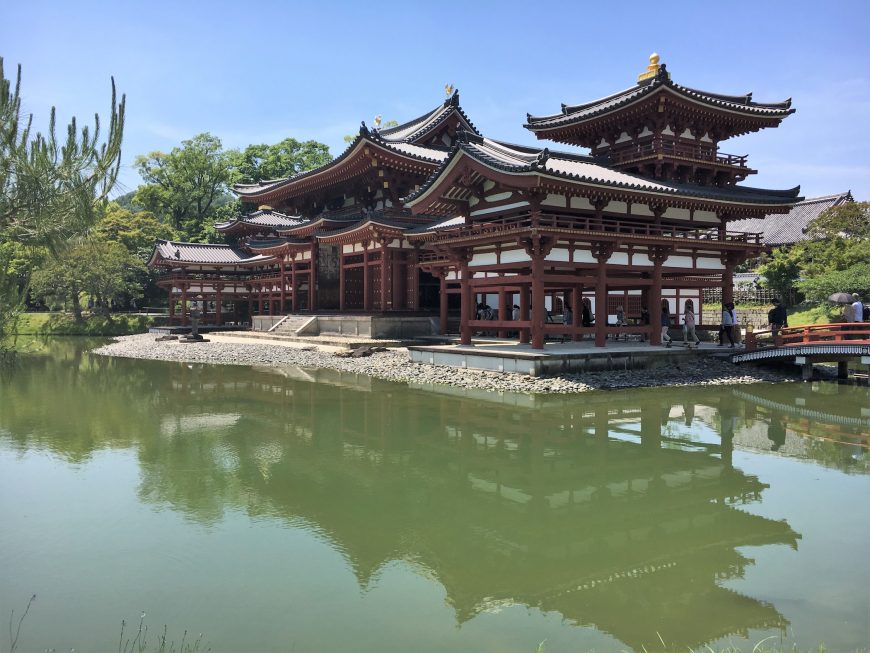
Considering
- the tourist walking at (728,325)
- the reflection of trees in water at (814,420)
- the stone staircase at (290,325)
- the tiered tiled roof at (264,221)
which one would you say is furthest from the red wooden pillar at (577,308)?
the tiered tiled roof at (264,221)

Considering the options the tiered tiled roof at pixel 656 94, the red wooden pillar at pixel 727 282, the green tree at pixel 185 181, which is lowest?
the red wooden pillar at pixel 727 282

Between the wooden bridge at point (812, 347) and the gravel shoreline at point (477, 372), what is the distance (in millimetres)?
534

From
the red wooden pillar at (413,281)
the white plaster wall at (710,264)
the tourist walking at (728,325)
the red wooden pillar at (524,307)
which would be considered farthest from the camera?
the red wooden pillar at (413,281)

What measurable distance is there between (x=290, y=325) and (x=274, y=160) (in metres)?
32.3

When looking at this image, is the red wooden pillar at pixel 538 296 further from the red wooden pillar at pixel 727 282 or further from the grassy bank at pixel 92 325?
the grassy bank at pixel 92 325

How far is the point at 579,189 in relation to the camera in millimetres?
16312

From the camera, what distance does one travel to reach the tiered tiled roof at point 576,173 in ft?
51.5

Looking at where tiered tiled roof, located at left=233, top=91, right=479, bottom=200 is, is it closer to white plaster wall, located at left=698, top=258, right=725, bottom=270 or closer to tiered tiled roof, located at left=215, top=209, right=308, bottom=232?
tiered tiled roof, located at left=215, top=209, right=308, bottom=232

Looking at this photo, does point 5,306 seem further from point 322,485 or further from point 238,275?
point 238,275

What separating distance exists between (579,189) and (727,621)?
1327cm

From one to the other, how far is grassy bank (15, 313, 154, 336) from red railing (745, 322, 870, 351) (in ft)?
118

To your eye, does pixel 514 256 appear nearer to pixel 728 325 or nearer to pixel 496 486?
pixel 728 325

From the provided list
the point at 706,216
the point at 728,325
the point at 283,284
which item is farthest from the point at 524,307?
the point at 283,284

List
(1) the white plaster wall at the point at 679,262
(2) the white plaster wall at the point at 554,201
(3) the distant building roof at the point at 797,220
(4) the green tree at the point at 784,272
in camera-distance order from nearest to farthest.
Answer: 1. (2) the white plaster wall at the point at 554,201
2. (1) the white plaster wall at the point at 679,262
3. (4) the green tree at the point at 784,272
4. (3) the distant building roof at the point at 797,220
